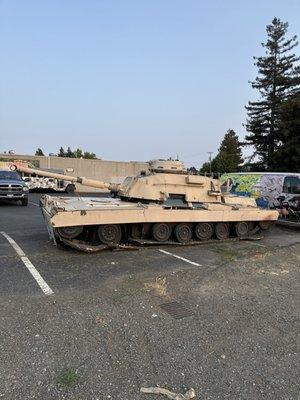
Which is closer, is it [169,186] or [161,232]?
[161,232]

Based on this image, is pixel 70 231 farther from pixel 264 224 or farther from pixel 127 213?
pixel 264 224

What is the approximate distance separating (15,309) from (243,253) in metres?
5.50

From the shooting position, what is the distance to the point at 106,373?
3.67 meters

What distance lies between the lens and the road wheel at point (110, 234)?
8719 millimetres

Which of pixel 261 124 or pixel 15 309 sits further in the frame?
pixel 261 124

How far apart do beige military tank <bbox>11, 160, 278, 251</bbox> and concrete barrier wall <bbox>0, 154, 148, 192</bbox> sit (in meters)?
26.0

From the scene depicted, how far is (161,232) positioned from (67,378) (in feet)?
20.0

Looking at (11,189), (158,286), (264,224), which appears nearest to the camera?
(158,286)

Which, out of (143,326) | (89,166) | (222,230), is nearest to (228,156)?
(89,166)

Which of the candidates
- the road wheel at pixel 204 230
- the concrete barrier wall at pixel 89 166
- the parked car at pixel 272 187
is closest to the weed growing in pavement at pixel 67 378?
the road wheel at pixel 204 230

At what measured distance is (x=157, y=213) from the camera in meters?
9.17

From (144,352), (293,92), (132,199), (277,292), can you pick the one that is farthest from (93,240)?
(293,92)

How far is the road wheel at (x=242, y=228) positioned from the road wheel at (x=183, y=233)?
1576 mm

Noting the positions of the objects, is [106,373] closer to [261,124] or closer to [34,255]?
[34,255]
